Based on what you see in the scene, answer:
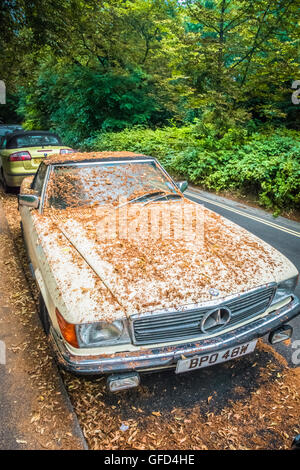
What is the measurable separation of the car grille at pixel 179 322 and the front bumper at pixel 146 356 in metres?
0.06

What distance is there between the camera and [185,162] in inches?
412

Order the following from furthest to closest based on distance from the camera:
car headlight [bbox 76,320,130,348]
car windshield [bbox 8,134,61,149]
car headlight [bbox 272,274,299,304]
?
1. car windshield [bbox 8,134,61,149]
2. car headlight [bbox 272,274,299,304]
3. car headlight [bbox 76,320,130,348]

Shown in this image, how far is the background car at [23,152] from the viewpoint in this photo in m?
7.28

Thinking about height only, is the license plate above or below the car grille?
below

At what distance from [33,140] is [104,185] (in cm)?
562

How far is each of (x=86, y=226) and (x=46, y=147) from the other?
18.8 feet

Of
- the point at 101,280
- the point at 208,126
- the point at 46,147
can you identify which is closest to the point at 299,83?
the point at 208,126

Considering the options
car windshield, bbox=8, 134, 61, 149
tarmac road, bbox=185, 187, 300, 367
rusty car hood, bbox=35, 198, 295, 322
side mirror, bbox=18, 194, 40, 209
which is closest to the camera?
rusty car hood, bbox=35, 198, 295, 322

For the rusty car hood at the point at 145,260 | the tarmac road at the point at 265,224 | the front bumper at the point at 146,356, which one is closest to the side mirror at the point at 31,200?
the rusty car hood at the point at 145,260

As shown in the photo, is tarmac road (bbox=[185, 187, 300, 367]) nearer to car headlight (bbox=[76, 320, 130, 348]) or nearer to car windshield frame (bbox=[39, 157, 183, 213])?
car headlight (bbox=[76, 320, 130, 348])

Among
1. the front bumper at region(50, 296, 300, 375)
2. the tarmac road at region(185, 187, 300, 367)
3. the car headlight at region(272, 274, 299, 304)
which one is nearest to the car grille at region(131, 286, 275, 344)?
the front bumper at region(50, 296, 300, 375)

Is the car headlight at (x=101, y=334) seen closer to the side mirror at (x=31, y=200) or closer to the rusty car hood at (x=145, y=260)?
the rusty car hood at (x=145, y=260)

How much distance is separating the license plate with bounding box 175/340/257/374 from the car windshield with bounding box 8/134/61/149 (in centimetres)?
743

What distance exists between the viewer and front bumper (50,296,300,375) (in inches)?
74.7
